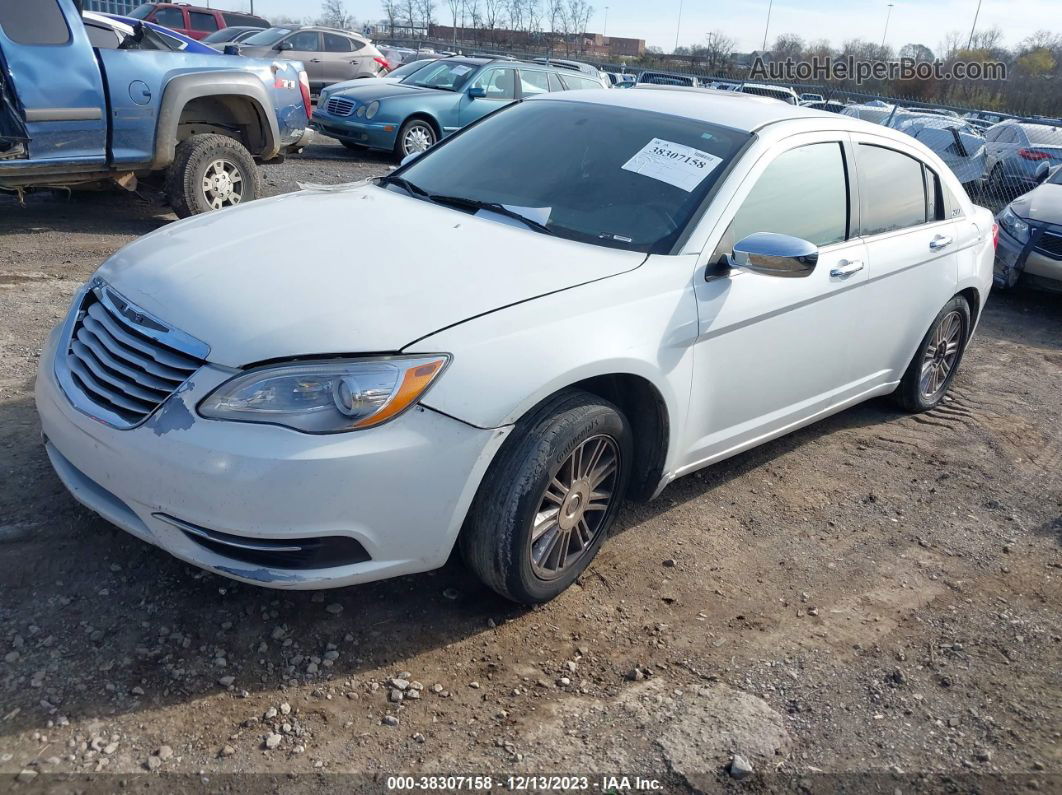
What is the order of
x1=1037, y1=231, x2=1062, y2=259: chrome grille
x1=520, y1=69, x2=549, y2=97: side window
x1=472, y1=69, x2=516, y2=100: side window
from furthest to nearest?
x1=520, y1=69, x2=549, y2=97: side window < x1=472, y1=69, x2=516, y2=100: side window < x1=1037, y1=231, x2=1062, y2=259: chrome grille

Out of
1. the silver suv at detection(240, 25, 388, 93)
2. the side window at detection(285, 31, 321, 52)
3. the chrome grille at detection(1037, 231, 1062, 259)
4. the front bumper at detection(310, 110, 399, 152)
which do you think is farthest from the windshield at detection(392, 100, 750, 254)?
the side window at detection(285, 31, 321, 52)

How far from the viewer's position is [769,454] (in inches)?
183

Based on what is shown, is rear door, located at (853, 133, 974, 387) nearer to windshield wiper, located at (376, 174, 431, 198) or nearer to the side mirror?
the side mirror

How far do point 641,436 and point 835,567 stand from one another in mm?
1054

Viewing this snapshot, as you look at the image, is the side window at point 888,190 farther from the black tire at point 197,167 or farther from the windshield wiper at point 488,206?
the black tire at point 197,167

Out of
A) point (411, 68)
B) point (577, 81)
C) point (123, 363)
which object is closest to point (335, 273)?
point (123, 363)

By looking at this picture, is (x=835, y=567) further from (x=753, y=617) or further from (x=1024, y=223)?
(x=1024, y=223)

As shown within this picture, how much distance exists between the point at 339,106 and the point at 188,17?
446 inches

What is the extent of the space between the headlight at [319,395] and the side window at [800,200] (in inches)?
58.3

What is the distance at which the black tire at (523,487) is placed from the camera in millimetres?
2791

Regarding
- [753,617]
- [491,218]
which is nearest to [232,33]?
[491,218]

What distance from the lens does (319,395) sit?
255 cm

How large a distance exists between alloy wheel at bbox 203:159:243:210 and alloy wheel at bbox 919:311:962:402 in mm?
5436

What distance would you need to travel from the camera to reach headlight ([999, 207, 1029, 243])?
27.8ft
